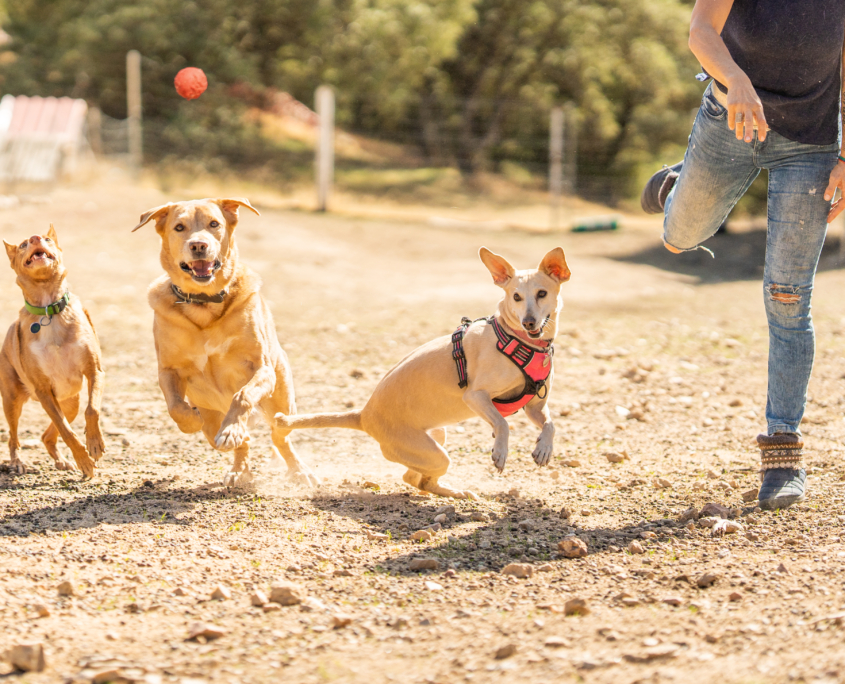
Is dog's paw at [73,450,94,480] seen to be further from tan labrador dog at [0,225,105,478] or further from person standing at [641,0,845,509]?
person standing at [641,0,845,509]

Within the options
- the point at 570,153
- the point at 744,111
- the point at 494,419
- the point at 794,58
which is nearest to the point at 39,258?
the point at 494,419

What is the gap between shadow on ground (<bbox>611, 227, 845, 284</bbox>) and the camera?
487 inches

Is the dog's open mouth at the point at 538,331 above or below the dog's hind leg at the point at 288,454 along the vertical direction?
above

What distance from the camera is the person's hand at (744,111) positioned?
3369 millimetres

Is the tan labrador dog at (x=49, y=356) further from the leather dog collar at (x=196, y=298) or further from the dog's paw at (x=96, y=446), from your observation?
the leather dog collar at (x=196, y=298)

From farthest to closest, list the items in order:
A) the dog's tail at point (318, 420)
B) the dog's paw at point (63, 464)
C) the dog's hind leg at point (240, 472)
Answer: the dog's paw at point (63, 464)
the dog's hind leg at point (240, 472)
the dog's tail at point (318, 420)

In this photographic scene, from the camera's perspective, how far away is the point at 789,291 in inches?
149

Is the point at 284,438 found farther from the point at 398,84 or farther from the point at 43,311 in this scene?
the point at 398,84

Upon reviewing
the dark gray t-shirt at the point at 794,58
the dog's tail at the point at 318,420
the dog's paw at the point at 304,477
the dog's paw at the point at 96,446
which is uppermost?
the dark gray t-shirt at the point at 794,58

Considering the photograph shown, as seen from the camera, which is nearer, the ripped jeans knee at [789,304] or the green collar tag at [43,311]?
the ripped jeans knee at [789,304]

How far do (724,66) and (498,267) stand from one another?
126cm

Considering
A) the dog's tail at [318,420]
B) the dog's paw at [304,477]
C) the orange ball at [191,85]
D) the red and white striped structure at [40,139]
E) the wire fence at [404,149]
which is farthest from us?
the wire fence at [404,149]

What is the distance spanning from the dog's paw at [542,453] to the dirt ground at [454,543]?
24 centimetres

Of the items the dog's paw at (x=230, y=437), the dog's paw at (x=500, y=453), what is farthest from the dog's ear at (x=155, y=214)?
the dog's paw at (x=500, y=453)
